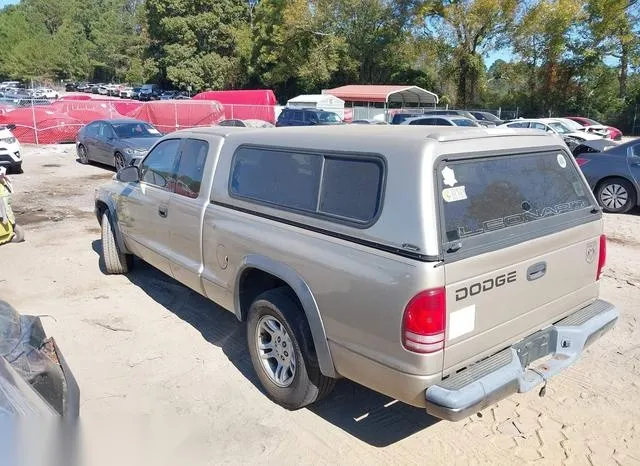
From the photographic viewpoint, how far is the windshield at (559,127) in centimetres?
2058

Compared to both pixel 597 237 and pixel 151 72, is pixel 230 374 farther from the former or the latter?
pixel 151 72

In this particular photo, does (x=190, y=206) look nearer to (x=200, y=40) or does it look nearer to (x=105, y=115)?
(x=105, y=115)

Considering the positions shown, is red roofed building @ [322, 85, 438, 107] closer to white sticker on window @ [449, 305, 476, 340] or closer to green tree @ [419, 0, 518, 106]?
green tree @ [419, 0, 518, 106]

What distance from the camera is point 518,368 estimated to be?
2.88m

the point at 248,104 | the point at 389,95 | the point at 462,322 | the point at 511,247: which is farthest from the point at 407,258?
the point at 389,95

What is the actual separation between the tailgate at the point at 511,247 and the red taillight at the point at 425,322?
2.5 inches

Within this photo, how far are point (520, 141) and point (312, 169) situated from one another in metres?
1.29

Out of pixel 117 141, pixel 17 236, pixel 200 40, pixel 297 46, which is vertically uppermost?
pixel 200 40

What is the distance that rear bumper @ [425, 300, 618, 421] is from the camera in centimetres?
261

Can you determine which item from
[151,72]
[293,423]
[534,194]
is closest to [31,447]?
[293,423]

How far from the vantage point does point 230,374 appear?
397 cm

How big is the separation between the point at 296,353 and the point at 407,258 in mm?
1098

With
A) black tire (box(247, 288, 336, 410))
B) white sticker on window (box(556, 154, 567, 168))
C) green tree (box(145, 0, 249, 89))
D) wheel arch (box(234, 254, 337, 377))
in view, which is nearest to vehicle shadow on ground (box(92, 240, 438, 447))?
black tire (box(247, 288, 336, 410))

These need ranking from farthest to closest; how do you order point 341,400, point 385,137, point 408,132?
point 341,400
point 408,132
point 385,137
